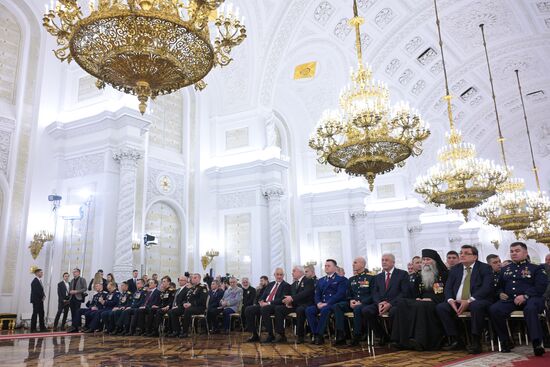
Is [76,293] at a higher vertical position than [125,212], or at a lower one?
lower

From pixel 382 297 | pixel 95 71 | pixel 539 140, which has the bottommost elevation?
pixel 382 297

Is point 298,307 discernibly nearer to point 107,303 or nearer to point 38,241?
point 107,303

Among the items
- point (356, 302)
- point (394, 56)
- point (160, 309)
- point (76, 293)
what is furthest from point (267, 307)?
point (394, 56)

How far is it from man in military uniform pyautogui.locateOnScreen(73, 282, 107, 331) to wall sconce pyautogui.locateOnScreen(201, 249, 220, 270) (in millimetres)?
3961

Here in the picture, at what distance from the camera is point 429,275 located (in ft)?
19.2

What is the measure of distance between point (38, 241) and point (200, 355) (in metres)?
6.61

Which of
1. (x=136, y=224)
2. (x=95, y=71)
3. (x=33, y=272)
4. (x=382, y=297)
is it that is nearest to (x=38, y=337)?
(x=33, y=272)

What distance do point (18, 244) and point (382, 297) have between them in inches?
330

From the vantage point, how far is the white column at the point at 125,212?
394 inches

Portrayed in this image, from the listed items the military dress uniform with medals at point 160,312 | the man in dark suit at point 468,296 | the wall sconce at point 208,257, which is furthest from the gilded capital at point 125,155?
the man in dark suit at point 468,296

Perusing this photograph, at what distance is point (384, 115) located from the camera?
7336 mm

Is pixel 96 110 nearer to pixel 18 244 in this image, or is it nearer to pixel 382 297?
pixel 18 244

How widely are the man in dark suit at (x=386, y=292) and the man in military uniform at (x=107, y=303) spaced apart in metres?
5.66

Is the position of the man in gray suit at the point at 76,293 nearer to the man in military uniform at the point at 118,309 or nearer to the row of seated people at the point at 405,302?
the man in military uniform at the point at 118,309
